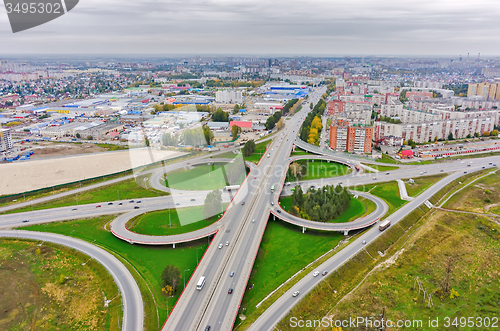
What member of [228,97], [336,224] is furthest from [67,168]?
[228,97]

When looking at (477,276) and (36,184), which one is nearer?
(477,276)

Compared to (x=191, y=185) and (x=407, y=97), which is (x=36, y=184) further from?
(x=407, y=97)

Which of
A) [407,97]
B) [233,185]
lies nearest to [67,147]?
[233,185]

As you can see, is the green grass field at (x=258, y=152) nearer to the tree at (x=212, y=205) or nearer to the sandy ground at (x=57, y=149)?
the tree at (x=212, y=205)

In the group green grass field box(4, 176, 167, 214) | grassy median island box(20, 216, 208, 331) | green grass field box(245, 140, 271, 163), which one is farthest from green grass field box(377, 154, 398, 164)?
grassy median island box(20, 216, 208, 331)

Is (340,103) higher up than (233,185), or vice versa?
(340,103)
